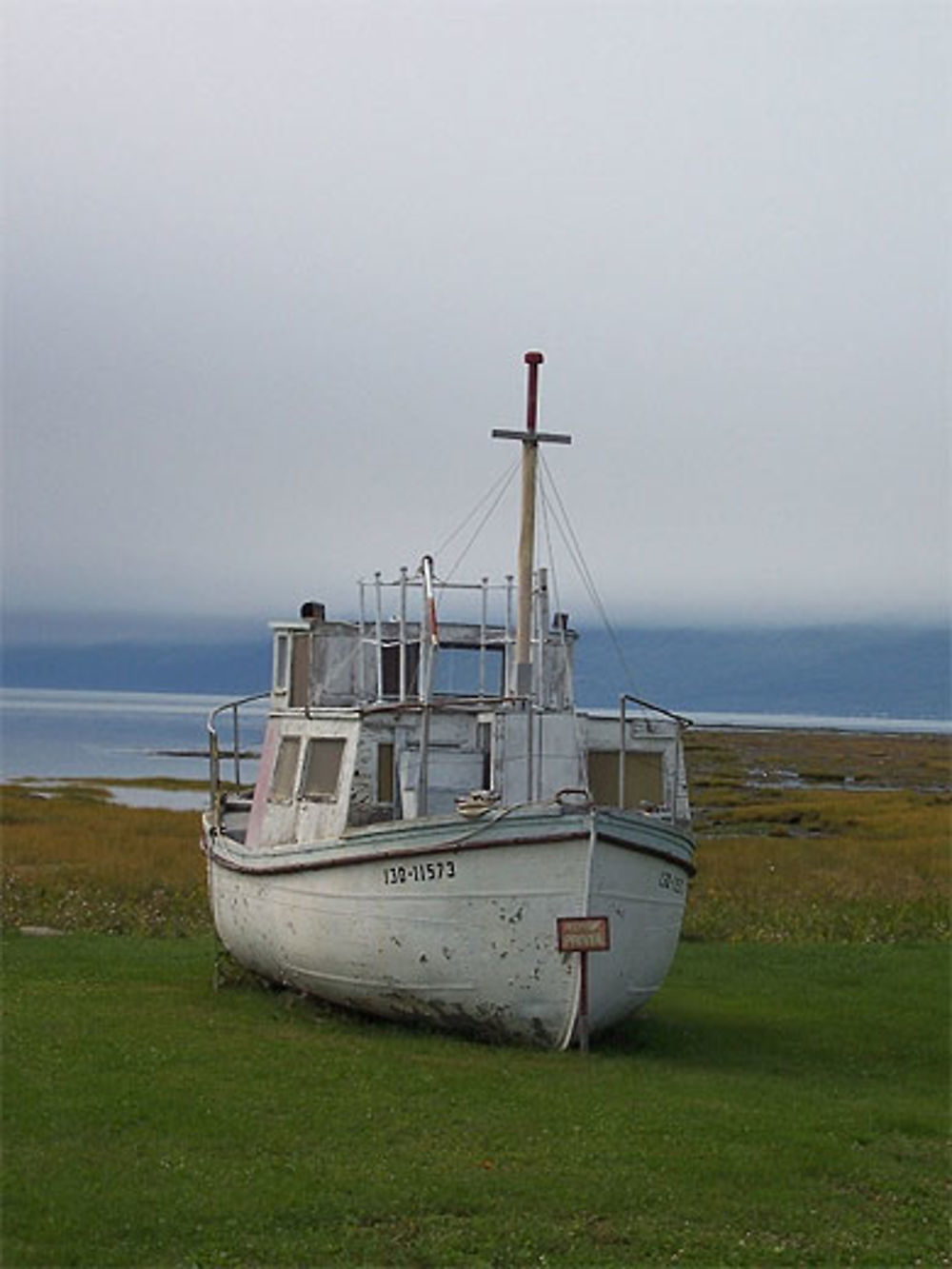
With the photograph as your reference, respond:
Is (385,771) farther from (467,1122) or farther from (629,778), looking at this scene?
(467,1122)

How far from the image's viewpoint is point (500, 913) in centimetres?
1584

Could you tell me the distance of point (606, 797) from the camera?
1811 cm

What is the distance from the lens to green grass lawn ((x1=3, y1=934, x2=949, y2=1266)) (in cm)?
1015

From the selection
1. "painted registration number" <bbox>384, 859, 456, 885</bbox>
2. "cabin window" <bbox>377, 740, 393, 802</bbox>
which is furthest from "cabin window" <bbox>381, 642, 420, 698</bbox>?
"painted registration number" <bbox>384, 859, 456, 885</bbox>

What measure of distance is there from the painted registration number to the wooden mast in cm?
231

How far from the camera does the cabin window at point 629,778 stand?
1812 centimetres

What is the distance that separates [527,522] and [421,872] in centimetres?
410

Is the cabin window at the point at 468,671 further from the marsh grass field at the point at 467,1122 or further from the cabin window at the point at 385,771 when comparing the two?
the marsh grass field at the point at 467,1122

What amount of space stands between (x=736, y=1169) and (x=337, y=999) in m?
6.75

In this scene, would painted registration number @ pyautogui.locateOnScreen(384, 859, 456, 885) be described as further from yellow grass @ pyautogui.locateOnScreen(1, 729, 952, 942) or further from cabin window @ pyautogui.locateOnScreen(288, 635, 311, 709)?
yellow grass @ pyautogui.locateOnScreen(1, 729, 952, 942)

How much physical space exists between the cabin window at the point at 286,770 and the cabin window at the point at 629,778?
3.48m

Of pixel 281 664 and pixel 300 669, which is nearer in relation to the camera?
pixel 300 669

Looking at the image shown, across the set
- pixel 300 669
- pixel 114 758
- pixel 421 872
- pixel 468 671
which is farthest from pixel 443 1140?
pixel 114 758

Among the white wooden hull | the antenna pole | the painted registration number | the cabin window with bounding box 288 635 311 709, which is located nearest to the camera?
the white wooden hull
